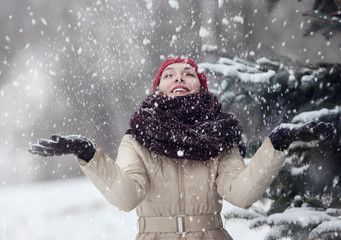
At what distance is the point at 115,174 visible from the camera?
1655 mm

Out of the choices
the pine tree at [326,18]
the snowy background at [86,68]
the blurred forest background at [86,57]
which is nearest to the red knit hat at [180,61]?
the pine tree at [326,18]

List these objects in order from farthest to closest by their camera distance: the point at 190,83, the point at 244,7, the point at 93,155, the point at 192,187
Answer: the point at 244,7
the point at 190,83
the point at 192,187
the point at 93,155

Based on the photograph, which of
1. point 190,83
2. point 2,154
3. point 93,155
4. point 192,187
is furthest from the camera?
point 2,154

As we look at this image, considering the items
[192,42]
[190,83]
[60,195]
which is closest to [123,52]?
[192,42]

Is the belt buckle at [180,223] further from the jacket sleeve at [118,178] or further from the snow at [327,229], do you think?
the snow at [327,229]

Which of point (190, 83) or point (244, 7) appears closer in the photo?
point (190, 83)

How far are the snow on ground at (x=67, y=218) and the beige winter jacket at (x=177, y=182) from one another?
2113 millimetres

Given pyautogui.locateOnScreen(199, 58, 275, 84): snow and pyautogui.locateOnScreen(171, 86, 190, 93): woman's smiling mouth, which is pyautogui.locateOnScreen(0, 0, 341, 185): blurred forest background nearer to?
pyautogui.locateOnScreen(199, 58, 275, 84): snow

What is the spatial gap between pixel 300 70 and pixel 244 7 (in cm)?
427

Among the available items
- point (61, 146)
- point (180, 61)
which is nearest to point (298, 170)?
point (180, 61)

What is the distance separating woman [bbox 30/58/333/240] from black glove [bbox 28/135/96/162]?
11 mm

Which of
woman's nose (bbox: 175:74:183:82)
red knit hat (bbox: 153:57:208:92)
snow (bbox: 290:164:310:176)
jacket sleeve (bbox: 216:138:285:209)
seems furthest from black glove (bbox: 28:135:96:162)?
snow (bbox: 290:164:310:176)

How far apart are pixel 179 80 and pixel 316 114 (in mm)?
679

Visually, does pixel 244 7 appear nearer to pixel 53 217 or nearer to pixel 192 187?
pixel 53 217
